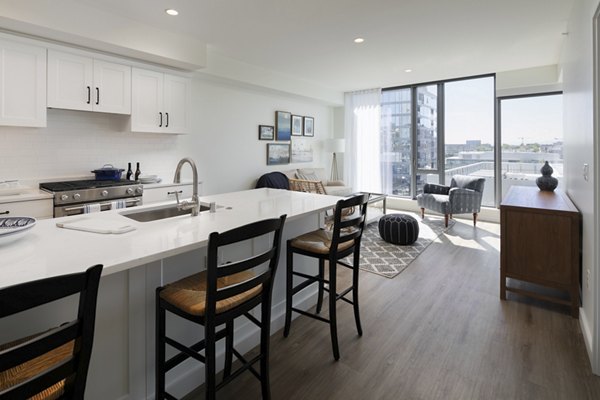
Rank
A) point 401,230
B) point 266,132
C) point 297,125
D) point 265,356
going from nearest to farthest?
point 265,356, point 401,230, point 266,132, point 297,125

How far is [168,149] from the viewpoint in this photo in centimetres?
462

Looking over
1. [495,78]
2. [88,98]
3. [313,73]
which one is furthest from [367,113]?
[88,98]

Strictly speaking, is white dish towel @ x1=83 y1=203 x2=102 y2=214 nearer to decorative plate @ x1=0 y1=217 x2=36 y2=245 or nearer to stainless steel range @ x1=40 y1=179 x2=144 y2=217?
stainless steel range @ x1=40 y1=179 x2=144 y2=217

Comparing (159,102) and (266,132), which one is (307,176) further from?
(159,102)

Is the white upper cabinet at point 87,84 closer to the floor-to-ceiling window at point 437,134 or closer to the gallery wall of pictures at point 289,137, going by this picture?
the gallery wall of pictures at point 289,137

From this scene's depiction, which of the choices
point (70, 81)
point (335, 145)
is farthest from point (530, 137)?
point (70, 81)

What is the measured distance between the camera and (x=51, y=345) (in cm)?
84

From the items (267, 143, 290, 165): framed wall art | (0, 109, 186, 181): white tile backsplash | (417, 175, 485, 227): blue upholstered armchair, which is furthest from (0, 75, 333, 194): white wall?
(417, 175, 485, 227): blue upholstered armchair

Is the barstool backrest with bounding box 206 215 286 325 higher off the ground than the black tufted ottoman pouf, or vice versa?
the barstool backrest with bounding box 206 215 286 325

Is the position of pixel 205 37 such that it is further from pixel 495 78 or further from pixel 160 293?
pixel 495 78

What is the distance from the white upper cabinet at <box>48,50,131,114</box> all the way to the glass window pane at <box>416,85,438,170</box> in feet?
18.2

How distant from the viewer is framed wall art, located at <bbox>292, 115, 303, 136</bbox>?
22.2ft

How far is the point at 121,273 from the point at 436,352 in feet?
6.49

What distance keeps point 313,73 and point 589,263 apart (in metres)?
4.85
